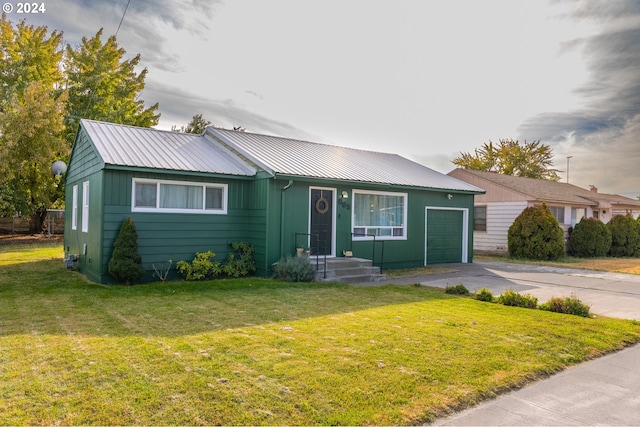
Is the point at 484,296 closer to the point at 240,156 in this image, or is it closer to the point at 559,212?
the point at 240,156

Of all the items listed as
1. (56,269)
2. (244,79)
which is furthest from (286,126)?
(56,269)

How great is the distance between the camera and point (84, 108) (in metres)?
26.1

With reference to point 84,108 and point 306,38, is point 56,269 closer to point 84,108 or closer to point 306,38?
point 306,38

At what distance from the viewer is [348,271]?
441 inches

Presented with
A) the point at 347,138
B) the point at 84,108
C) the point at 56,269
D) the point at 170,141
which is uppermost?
the point at 84,108

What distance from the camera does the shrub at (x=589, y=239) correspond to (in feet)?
66.0

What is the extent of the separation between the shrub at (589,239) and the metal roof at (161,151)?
1642 centimetres

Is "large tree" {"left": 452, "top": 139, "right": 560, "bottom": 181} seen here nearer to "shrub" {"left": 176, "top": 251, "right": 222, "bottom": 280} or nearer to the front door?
the front door

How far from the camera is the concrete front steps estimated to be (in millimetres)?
10789

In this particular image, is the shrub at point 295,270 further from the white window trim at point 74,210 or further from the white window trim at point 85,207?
the white window trim at point 74,210

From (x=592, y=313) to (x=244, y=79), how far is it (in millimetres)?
11609

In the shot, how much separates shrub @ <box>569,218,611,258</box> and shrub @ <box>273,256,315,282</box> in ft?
51.2

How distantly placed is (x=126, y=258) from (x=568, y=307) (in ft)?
27.9

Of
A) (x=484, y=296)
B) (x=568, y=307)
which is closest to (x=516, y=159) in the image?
(x=484, y=296)
